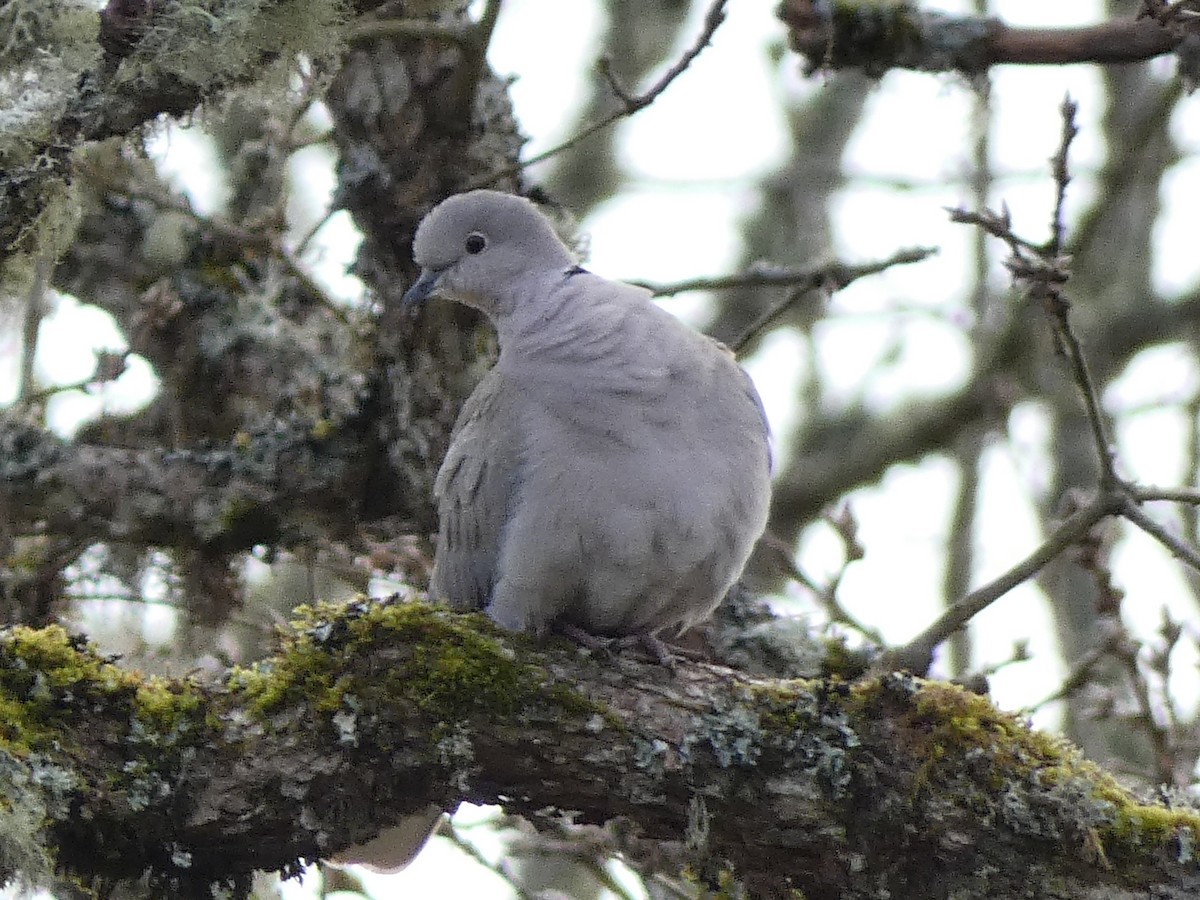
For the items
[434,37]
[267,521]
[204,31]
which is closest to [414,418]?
[267,521]

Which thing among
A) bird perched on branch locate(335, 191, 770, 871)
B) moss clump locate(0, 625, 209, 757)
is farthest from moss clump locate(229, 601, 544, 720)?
bird perched on branch locate(335, 191, 770, 871)

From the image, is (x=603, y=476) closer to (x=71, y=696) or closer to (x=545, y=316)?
(x=545, y=316)

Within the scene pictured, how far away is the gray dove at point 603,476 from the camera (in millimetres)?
3730

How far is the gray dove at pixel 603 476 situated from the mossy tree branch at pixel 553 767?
46 cm

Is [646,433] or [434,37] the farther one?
[434,37]

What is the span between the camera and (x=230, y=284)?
567 centimetres

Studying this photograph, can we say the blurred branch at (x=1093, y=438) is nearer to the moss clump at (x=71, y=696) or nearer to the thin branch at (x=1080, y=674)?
the thin branch at (x=1080, y=674)

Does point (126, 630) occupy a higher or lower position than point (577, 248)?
lower

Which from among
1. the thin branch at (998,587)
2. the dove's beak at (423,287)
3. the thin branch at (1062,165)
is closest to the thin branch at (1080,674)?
the thin branch at (998,587)

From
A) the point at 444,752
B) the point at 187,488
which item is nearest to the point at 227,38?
the point at 444,752

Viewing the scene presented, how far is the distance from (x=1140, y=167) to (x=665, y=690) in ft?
17.4

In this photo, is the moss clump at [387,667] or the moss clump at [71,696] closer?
the moss clump at [71,696]

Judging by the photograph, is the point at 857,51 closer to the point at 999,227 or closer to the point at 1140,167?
the point at 999,227

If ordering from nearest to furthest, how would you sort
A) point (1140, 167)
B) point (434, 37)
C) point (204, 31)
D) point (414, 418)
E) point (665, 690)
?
point (204, 31), point (665, 690), point (434, 37), point (414, 418), point (1140, 167)
